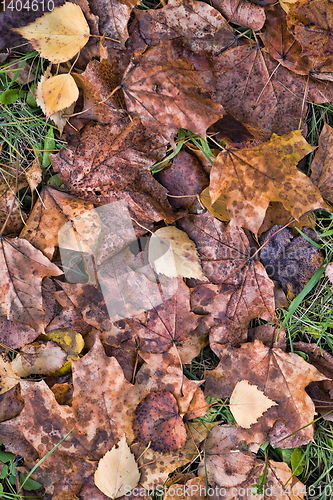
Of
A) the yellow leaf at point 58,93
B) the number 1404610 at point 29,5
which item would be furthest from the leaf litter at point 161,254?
the number 1404610 at point 29,5

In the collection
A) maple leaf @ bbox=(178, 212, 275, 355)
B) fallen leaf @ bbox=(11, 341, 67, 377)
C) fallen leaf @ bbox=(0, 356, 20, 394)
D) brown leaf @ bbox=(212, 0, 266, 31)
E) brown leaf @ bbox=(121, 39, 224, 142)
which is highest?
brown leaf @ bbox=(212, 0, 266, 31)

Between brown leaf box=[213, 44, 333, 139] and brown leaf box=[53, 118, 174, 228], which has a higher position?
brown leaf box=[213, 44, 333, 139]

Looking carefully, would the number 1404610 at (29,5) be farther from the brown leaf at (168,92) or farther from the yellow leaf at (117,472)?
the yellow leaf at (117,472)

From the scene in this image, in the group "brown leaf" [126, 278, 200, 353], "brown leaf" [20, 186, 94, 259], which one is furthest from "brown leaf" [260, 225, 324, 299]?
"brown leaf" [20, 186, 94, 259]

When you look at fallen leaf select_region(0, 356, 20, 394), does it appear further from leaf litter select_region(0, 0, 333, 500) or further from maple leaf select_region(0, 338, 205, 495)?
maple leaf select_region(0, 338, 205, 495)

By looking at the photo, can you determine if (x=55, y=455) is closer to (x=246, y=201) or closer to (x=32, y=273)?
(x=32, y=273)

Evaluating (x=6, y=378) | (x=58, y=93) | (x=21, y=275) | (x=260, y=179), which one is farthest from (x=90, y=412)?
(x=58, y=93)

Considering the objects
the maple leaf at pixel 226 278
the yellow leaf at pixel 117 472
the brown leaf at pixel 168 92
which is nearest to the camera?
the brown leaf at pixel 168 92
